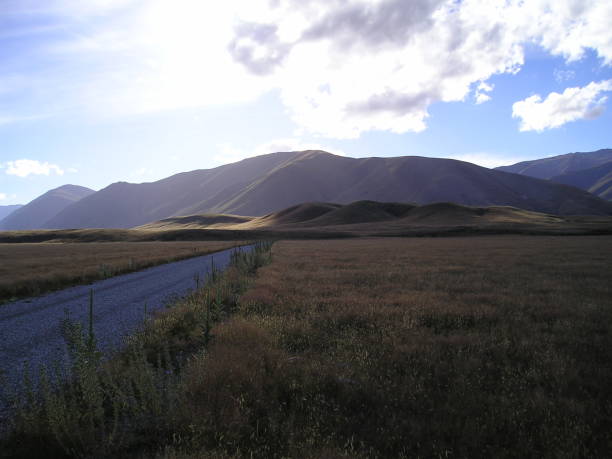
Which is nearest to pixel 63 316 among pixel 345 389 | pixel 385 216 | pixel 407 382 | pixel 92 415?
pixel 92 415

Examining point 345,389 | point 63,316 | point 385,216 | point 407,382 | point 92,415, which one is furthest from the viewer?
point 385,216

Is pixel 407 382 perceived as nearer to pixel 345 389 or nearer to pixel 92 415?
pixel 345 389

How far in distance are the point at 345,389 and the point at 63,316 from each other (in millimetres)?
10580

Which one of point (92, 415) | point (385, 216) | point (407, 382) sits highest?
point (92, 415)

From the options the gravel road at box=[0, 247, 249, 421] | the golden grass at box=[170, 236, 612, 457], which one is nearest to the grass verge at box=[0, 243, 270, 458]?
the golden grass at box=[170, 236, 612, 457]

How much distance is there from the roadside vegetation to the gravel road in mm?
1281

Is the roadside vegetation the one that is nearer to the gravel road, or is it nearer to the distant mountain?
the gravel road

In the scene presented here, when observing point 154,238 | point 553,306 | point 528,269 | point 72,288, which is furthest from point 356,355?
point 154,238

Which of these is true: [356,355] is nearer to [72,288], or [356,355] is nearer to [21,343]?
[21,343]

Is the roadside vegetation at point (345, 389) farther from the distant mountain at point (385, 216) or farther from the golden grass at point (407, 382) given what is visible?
the distant mountain at point (385, 216)

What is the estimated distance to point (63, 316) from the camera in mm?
11578

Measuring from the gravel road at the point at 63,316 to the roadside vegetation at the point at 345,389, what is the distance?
128 cm

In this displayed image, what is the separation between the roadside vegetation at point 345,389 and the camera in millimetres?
4363

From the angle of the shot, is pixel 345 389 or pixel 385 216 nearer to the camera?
pixel 345 389
